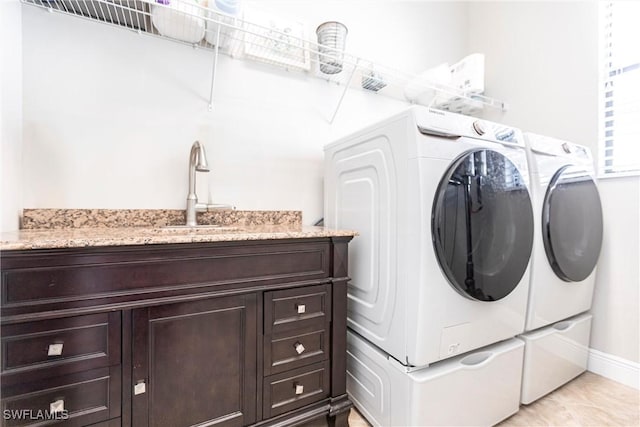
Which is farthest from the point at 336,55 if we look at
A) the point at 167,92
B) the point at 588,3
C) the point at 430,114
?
the point at 588,3

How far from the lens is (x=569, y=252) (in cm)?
147

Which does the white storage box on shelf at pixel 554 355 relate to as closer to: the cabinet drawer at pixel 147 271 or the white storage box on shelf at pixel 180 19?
the cabinet drawer at pixel 147 271

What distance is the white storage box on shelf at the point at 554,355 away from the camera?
54.1 inches

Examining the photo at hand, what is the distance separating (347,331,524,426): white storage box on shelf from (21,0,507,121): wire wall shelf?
154 centimetres

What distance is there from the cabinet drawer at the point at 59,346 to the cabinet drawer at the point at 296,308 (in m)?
0.48

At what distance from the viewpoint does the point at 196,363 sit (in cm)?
96

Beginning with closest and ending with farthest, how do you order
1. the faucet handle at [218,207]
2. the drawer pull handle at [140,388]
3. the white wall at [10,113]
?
the drawer pull handle at [140,388]
the white wall at [10,113]
the faucet handle at [218,207]

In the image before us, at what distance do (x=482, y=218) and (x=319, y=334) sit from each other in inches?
32.0

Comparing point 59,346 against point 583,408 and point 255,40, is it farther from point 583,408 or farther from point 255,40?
point 583,408

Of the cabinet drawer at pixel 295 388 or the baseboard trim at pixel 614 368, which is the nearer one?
the cabinet drawer at pixel 295 388

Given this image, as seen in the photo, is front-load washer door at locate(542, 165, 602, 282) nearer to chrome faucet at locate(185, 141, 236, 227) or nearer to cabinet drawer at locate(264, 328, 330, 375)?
cabinet drawer at locate(264, 328, 330, 375)

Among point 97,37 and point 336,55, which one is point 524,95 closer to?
point 336,55

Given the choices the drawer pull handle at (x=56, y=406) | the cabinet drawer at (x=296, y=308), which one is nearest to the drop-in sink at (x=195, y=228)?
the cabinet drawer at (x=296, y=308)

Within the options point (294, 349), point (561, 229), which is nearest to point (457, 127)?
point (561, 229)
